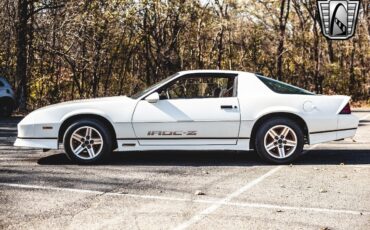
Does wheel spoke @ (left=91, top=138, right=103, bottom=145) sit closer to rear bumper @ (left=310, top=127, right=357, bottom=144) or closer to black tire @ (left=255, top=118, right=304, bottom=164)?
black tire @ (left=255, top=118, right=304, bottom=164)

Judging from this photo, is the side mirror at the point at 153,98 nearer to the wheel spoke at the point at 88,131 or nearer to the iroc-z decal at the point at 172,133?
the iroc-z decal at the point at 172,133

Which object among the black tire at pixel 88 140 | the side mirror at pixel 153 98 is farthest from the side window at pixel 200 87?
the black tire at pixel 88 140

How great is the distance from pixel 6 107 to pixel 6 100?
250 millimetres

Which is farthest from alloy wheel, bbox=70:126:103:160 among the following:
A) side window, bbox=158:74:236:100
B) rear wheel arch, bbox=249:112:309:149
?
rear wheel arch, bbox=249:112:309:149

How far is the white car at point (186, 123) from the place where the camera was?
7.42 metres

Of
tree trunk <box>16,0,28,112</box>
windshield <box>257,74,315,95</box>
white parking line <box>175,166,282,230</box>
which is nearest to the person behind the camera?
white parking line <box>175,166,282,230</box>

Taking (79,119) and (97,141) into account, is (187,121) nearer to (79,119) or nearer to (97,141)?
(97,141)

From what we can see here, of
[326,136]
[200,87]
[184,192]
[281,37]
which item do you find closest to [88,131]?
[200,87]

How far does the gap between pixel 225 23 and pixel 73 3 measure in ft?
30.5

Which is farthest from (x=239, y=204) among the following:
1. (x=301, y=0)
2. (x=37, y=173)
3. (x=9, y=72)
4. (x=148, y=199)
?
(x=301, y=0)

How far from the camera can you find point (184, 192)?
18.4 ft

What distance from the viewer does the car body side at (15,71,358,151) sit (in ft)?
24.4

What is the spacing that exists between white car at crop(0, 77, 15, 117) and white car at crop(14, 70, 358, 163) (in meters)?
10.8

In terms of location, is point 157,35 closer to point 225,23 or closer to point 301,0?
point 225,23
